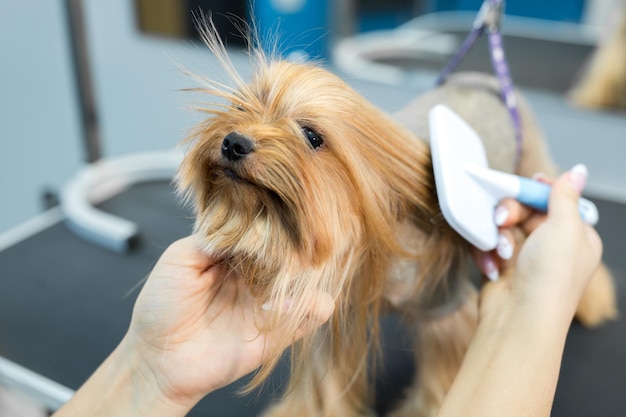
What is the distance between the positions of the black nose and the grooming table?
42 centimetres

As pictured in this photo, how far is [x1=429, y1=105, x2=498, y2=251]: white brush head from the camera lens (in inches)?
29.3

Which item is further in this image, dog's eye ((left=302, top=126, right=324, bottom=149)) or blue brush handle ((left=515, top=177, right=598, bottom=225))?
blue brush handle ((left=515, top=177, right=598, bottom=225))

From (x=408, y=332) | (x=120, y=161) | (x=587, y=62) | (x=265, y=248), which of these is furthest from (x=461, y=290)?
(x=587, y=62)

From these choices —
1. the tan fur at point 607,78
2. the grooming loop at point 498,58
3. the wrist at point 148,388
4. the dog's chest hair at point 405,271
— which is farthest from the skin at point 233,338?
the tan fur at point 607,78

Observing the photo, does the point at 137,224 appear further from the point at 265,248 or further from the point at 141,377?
the point at 265,248

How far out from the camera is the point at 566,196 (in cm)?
82

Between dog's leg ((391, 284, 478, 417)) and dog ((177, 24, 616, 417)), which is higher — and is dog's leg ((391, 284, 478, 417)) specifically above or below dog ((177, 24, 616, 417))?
below

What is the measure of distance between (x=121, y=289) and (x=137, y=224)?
0.88 feet

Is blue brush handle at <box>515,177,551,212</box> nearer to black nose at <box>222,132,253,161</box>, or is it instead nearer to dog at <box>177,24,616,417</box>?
dog at <box>177,24,616,417</box>

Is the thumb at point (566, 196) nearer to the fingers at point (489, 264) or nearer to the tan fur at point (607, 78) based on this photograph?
the fingers at point (489, 264)

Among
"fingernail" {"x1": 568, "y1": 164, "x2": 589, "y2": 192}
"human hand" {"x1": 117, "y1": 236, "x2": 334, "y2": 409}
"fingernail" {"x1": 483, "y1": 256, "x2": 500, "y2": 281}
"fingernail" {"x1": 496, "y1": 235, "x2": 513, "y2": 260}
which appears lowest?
"human hand" {"x1": 117, "y1": 236, "x2": 334, "y2": 409}

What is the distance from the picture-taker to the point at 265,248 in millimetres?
647

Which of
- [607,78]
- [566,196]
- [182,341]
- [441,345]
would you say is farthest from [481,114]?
[607,78]

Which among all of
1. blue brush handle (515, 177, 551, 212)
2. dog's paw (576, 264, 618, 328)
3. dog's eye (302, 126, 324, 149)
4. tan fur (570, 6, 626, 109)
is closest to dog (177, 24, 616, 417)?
dog's eye (302, 126, 324, 149)
